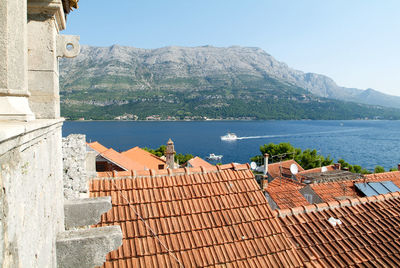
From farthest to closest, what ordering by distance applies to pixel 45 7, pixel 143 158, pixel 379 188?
pixel 143 158 < pixel 379 188 < pixel 45 7

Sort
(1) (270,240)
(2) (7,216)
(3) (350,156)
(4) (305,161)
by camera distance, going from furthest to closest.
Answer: (3) (350,156) → (4) (305,161) → (1) (270,240) → (2) (7,216)

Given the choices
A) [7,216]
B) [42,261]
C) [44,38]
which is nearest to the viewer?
[7,216]

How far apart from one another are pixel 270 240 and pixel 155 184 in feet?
8.99

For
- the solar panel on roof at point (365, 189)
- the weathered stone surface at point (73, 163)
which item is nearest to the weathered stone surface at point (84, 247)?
the weathered stone surface at point (73, 163)

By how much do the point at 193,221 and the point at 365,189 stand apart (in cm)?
1167

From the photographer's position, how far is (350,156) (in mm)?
89000

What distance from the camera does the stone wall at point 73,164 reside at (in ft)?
13.7

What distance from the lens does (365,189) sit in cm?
1375

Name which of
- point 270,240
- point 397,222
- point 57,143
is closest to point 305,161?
point 397,222

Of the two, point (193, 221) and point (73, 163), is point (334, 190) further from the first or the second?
point (73, 163)

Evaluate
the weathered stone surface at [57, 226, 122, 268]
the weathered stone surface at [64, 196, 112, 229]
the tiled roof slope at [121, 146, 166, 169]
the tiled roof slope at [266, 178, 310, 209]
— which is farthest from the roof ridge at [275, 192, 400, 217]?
the tiled roof slope at [121, 146, 166, 169]

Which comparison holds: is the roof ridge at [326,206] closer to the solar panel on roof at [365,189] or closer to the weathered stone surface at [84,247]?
the solar panel on roof at [365,189]

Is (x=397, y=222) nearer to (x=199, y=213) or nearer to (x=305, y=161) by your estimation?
(x=199, y=213)

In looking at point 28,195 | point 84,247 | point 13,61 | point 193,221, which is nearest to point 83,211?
point 84,247
